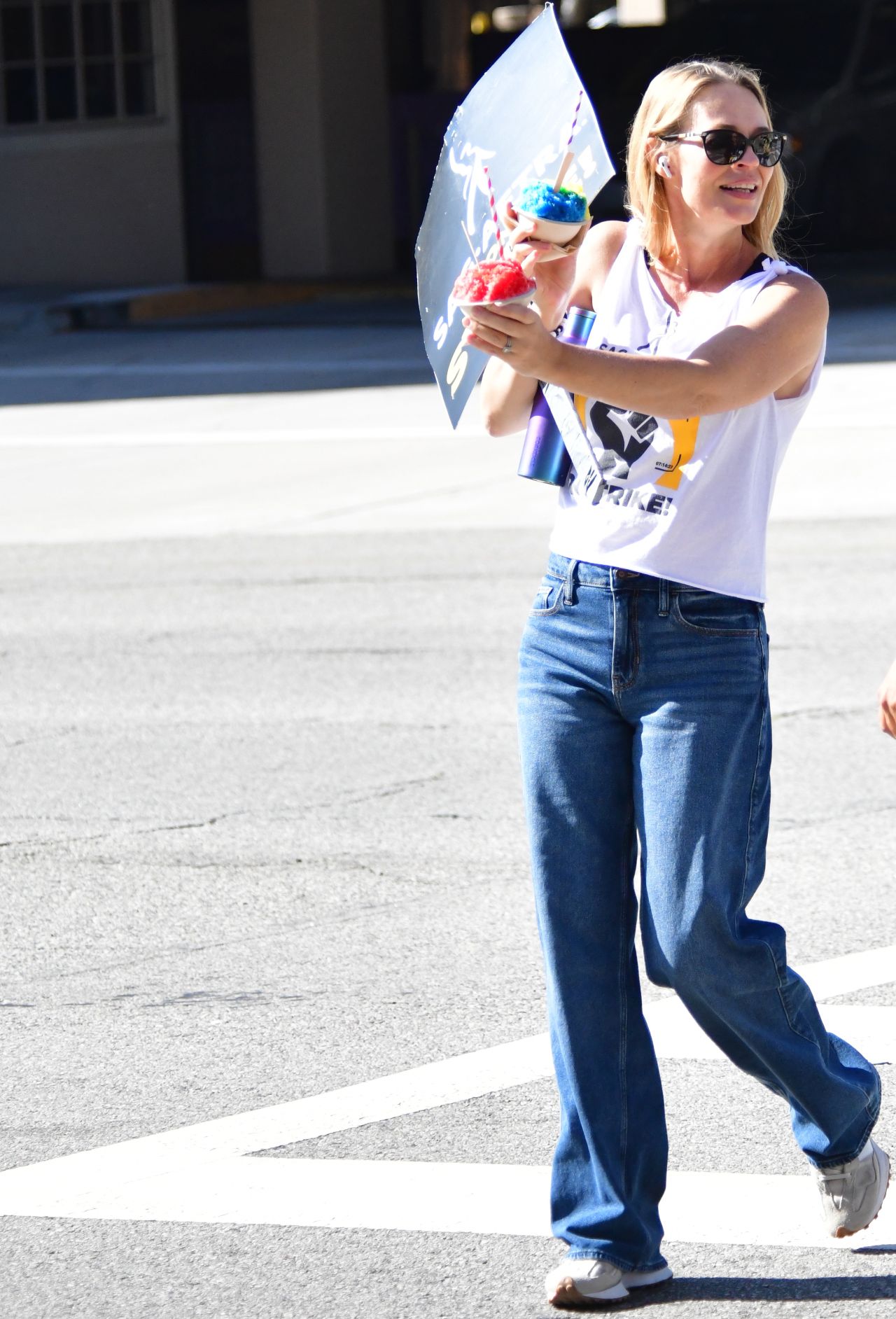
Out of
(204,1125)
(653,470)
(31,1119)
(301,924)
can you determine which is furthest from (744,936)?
(301,924)

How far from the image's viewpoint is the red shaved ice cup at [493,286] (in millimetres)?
2877

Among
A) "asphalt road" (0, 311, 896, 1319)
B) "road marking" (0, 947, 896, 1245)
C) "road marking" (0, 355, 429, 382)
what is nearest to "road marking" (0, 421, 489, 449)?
"asphalt road" (0, 311, 896, 1319)

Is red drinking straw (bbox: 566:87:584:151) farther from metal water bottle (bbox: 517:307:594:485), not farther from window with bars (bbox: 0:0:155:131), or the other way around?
window with bars (bbox: 0:0:155:131)

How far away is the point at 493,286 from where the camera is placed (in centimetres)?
289

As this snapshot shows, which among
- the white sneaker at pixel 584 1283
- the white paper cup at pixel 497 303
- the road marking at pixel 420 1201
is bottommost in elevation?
the road marking at pixel 420 1201

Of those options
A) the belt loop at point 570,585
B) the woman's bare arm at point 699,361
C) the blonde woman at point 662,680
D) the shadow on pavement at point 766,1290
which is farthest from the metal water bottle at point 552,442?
the shadow on pavement at point 766,1290

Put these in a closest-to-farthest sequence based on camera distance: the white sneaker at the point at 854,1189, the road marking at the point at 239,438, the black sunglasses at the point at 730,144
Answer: the black sunglasses at the point at 730,144
the white sneaker at the point at 854,1189
the road marking at the point at 239,438

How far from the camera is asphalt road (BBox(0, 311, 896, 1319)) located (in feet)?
11.7

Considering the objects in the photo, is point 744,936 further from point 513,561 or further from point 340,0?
point 340,0

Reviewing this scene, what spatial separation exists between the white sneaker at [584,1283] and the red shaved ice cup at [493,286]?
59.8 inches

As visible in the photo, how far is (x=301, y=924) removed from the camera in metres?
5.30

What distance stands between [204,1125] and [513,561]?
20.5 ft

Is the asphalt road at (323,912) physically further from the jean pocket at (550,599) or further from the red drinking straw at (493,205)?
the red drinking straw at (493,205)

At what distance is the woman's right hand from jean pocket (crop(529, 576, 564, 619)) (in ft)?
1.37
